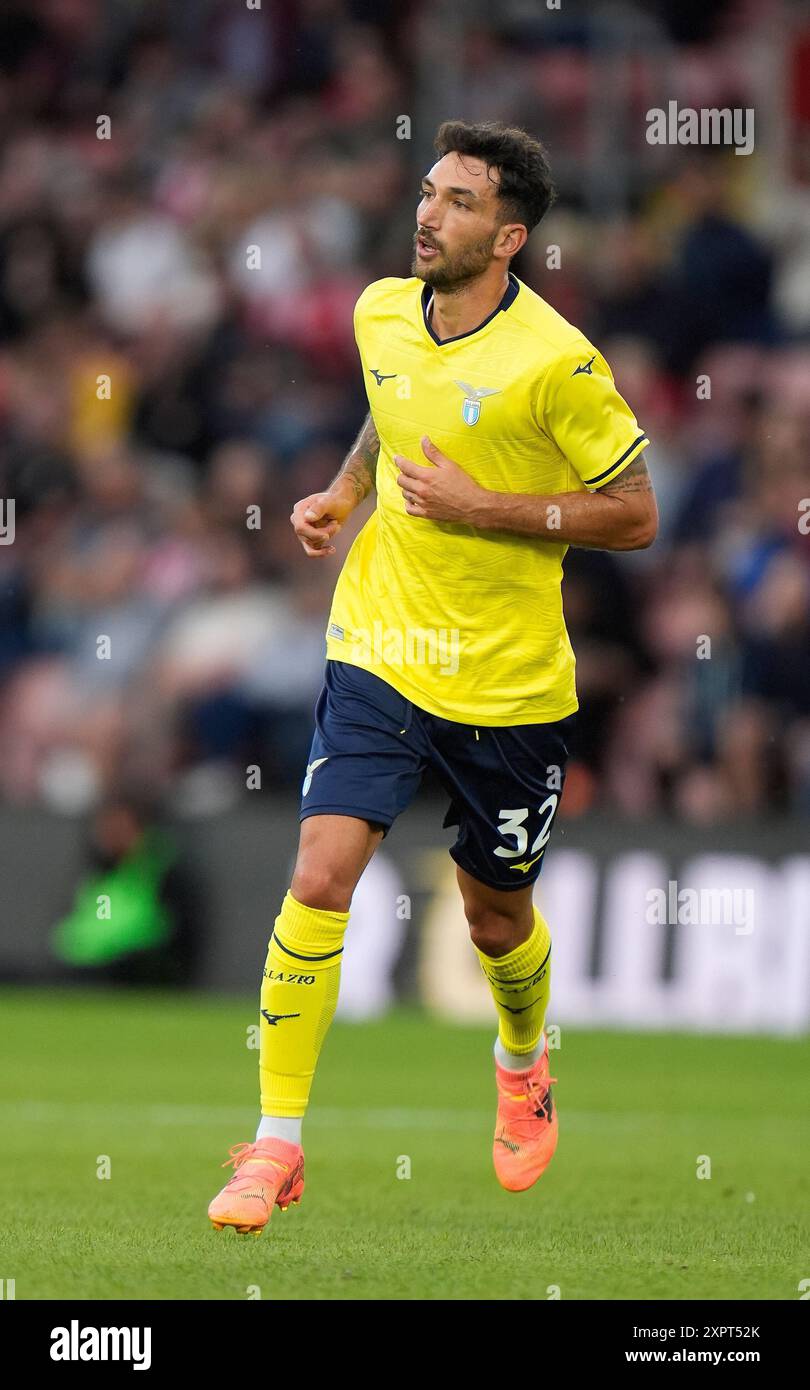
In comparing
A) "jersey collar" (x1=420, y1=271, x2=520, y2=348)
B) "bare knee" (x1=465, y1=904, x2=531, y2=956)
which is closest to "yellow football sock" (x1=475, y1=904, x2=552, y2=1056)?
"bare knee" (x1=465, y1=904, x2=531, y2=956)

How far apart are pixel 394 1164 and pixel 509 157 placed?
3.25 meters

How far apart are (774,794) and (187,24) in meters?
8.13

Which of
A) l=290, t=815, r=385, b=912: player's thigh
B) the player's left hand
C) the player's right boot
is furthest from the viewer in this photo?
the player's left hand

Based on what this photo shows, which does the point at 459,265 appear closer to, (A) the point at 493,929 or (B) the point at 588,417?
(B) the point at 588,417

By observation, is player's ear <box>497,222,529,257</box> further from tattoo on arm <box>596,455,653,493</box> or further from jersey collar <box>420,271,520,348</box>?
tattoo on arm <box>596,455,653,493</box>

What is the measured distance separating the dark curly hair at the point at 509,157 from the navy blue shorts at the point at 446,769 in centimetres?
128

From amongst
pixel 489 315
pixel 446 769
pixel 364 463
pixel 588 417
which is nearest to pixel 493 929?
pixel 446 769

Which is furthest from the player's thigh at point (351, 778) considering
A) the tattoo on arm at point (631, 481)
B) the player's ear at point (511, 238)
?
the player's ear at point (511, 238)

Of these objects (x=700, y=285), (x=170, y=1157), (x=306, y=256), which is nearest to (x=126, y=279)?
(x=306, y=256)

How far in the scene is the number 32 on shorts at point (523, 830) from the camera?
20.6 ft

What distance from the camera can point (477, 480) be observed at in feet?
19.9

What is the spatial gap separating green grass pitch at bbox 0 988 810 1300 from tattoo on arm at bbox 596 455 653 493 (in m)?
1.92

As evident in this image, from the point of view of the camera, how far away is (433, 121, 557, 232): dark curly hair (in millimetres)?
5992

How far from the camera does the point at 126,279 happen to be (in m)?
15.5
